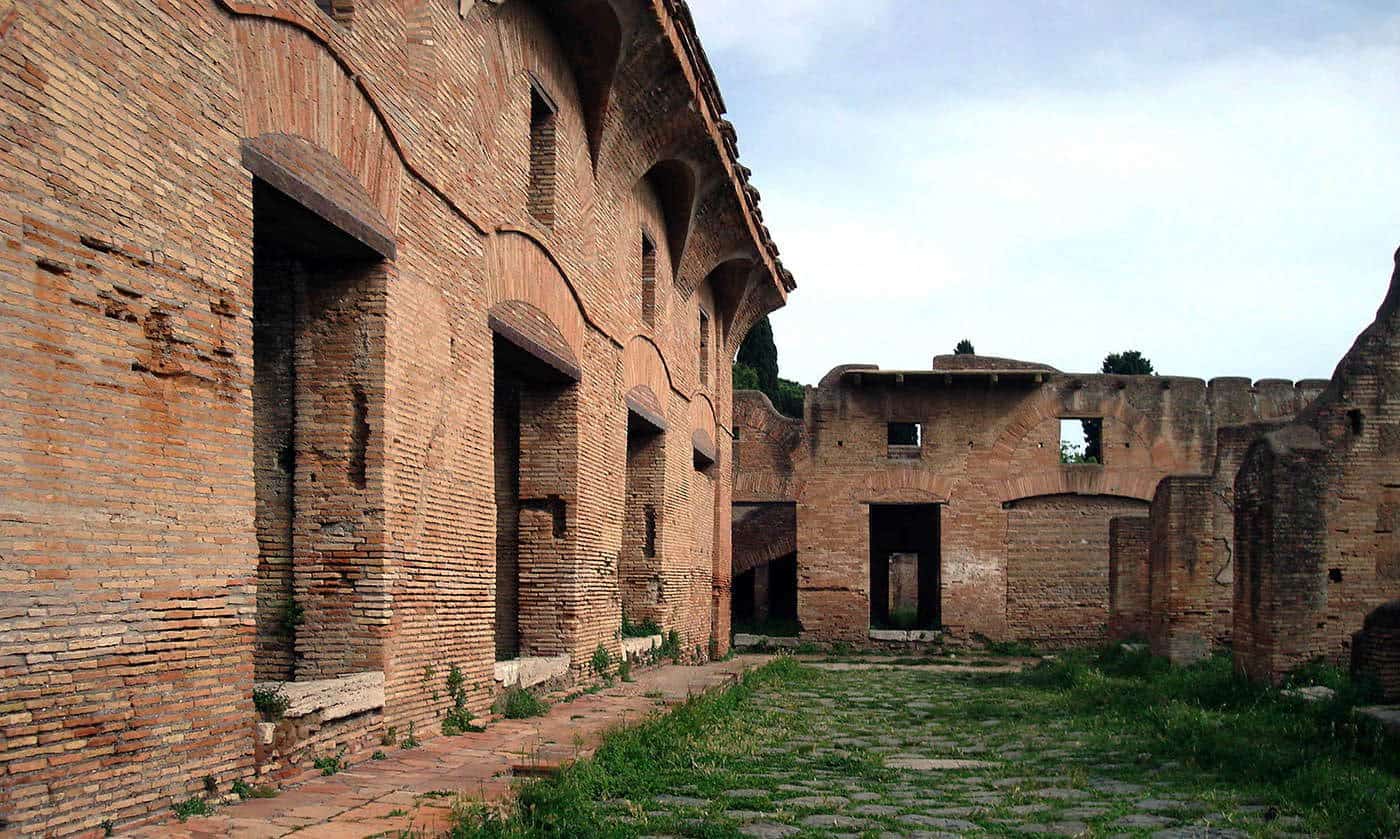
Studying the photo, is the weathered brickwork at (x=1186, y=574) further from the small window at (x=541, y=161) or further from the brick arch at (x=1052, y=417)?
the small window at (x=541, y=161)

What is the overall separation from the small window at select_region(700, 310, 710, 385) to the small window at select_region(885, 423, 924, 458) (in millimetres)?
5712

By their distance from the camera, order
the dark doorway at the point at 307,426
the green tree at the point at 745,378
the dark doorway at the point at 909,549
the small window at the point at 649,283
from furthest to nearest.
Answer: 1. the green tree at the point at 745,378
2. the dark doorway at the point at 909,549
3. the small window at the point at 649,283
4. the dark doorway at the point at 307,426

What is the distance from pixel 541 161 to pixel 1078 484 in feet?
47.4

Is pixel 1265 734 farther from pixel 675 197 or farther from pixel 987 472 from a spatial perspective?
pixel 987 472

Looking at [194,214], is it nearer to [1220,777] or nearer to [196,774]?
[196,774]

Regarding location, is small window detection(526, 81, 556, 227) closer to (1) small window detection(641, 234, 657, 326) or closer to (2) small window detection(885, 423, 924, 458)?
(1) small window detection(641, 234, 657, 326)

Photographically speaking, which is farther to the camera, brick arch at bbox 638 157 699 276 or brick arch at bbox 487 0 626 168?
brick arch at bbox 638 157 699 276

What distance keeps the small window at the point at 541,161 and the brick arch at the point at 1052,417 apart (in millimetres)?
13672

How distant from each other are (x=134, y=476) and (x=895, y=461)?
60.3 ft

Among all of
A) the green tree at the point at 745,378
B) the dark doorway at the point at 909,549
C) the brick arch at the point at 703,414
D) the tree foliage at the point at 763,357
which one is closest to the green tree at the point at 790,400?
the tree foliage at the point at 763,357

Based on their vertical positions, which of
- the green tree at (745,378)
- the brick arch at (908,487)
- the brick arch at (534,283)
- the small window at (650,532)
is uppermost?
the green tree at (745,378)

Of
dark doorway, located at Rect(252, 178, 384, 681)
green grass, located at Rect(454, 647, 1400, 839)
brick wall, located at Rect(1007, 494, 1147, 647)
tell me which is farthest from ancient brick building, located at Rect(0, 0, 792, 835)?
brick wall, located at Rect(1007, 494, 1147, 647)

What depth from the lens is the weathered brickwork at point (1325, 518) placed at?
1187 cm

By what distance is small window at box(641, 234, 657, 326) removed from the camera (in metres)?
14.1
